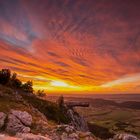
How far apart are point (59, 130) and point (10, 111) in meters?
9.09

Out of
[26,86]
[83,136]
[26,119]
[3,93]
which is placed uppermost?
[26,86]

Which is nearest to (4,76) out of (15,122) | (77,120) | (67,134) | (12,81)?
(12,81)

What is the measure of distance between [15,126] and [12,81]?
50.9 m

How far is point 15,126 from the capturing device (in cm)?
3800

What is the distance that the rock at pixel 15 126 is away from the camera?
37369mm

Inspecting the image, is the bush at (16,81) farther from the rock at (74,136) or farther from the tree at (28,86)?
the rock at (74,136)

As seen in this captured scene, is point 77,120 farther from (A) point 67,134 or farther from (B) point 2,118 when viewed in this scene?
(B) point 2,118

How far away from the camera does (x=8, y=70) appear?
269 ft

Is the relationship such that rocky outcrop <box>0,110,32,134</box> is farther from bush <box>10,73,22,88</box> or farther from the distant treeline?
bush <box>10,73,22,88</box>

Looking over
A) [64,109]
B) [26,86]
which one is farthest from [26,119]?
[26,86]

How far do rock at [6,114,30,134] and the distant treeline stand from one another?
37.8 metres

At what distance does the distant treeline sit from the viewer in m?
77.5

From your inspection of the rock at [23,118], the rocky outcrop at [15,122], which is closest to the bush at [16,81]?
the rock at [23,118]

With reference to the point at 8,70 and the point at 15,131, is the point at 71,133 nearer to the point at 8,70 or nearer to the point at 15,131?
the point at 15,131
